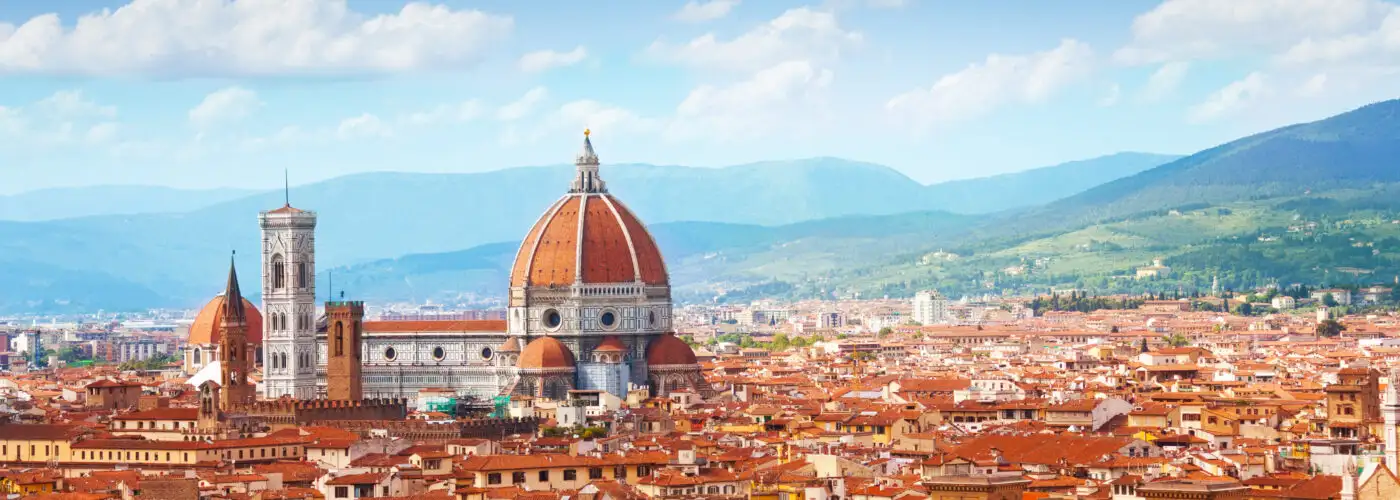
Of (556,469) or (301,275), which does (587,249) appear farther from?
(556,469)

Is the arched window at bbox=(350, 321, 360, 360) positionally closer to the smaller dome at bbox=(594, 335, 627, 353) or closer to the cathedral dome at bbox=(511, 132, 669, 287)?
the smaller dome at bbox=(594, 335, 627, 353)

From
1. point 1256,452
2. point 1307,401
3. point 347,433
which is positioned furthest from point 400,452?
point 1307,401

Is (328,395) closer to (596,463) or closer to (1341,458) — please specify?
(596,463)

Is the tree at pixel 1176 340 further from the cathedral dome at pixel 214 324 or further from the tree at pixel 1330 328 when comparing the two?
the cathedral dome at pixel 214 324

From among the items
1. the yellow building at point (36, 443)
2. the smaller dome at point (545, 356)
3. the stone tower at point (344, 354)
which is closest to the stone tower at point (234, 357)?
the stone tower at point (344, 354)

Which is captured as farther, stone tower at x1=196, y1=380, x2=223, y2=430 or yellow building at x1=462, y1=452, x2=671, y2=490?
stone tower at x1=196, y1=380, x2=223, y2=430

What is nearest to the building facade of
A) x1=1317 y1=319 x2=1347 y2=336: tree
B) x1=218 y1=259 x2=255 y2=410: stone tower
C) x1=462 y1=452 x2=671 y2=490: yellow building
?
x1=218 y1=259 x2=255 y2=410: stone tower
